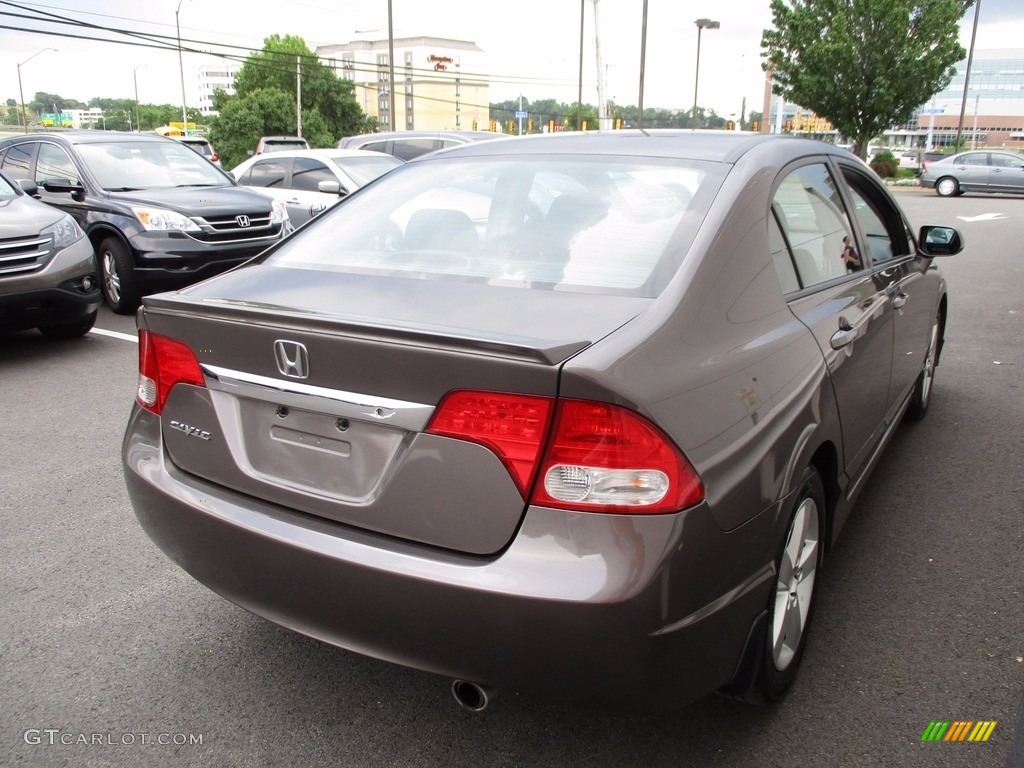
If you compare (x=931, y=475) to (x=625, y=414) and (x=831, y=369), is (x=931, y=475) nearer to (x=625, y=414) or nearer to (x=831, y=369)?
(x=831, y=369)

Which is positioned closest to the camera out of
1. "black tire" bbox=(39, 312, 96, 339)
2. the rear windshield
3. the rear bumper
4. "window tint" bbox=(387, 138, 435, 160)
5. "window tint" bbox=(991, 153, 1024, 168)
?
the rear bumper

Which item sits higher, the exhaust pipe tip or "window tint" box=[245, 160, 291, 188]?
"window tint" box=[245, 160, 291, 188]

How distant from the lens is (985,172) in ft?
89.6

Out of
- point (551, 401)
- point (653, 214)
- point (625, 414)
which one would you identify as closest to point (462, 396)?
point (551, 401)

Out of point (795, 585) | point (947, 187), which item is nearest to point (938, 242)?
point (795, 585)

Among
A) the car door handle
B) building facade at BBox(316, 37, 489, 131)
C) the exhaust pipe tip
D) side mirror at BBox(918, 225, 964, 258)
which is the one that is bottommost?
the exhaust pipe tip

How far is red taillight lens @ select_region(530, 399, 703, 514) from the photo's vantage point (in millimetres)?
1855

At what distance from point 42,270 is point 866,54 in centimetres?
3177

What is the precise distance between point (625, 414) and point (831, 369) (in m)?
1.10

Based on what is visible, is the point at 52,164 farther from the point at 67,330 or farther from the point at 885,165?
the point at 885,165

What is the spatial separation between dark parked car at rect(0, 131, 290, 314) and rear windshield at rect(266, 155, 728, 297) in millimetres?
5748

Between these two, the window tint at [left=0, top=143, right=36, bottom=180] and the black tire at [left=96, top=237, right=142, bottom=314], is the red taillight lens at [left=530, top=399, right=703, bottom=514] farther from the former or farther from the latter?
the window tint at [left=0, top=143, right=36, bottom=180]

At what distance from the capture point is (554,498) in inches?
73.9

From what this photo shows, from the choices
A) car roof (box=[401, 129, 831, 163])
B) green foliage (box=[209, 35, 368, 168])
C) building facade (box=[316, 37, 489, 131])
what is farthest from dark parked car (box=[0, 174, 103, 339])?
building facade (box=[316, 37, 489, 131])
